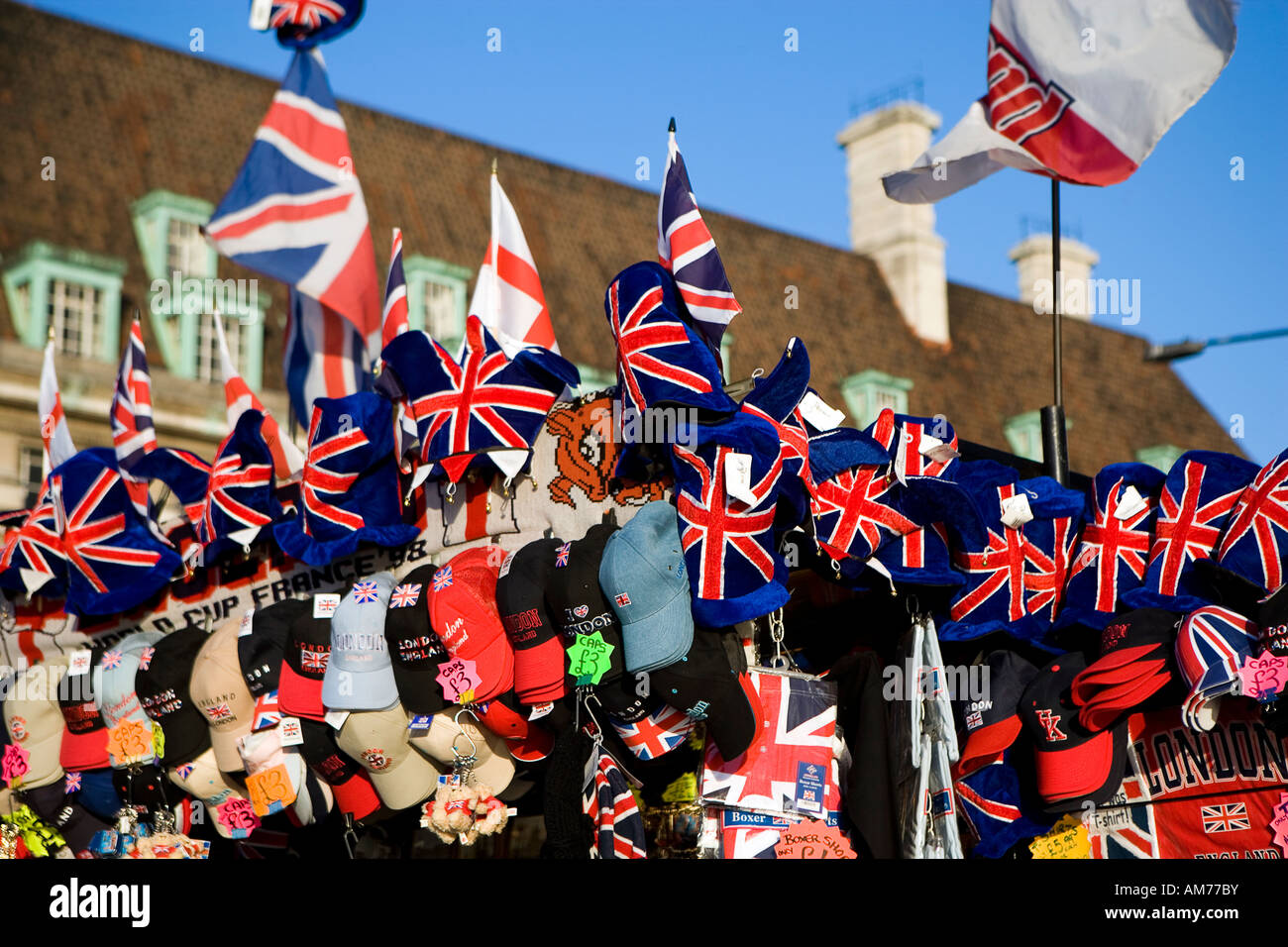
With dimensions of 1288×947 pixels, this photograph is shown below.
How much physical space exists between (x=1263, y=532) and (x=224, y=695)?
442 cm

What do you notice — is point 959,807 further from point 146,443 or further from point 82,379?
point 82,379

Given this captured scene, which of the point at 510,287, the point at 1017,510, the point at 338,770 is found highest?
the point at 510,287

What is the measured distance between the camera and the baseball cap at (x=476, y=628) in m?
6.02

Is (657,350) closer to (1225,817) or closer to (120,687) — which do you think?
(1225,817)

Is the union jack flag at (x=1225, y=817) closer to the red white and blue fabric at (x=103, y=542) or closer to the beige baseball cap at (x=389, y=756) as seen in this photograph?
the beige baseball cap at (x=389, y=756)

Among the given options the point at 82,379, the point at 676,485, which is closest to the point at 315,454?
the point at 676,485

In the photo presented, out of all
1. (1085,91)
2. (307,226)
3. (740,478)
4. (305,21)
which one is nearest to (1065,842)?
(740,478)

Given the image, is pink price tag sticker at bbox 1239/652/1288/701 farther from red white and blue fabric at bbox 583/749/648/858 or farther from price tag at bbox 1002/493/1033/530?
red white and blue fabric at bbox 583/749/648/858

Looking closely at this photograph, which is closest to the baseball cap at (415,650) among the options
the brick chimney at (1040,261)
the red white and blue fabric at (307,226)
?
the red white and blue fabric at (307,226)

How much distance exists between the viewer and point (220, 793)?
7.25m

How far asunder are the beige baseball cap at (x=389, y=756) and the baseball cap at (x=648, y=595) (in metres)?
1.30

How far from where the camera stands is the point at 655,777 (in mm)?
5984
